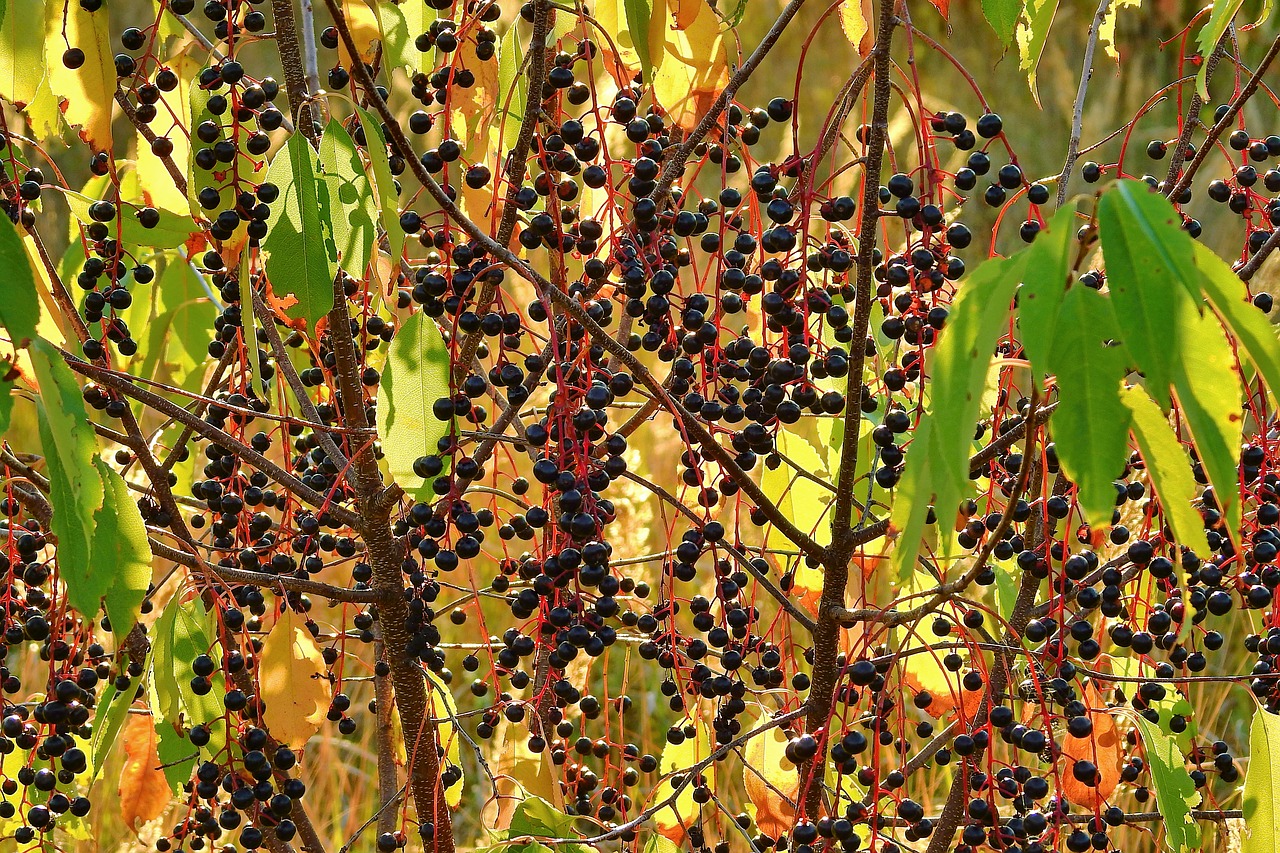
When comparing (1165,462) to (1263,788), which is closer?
(1165,462)

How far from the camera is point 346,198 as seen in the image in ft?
3.32

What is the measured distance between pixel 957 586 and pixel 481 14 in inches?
29.3

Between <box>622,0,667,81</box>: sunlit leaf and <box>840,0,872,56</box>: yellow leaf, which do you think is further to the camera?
<box>840,0,872,56</box>: yellow leaf

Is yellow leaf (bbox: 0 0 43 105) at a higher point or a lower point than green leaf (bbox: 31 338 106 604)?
higher

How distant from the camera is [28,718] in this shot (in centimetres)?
146

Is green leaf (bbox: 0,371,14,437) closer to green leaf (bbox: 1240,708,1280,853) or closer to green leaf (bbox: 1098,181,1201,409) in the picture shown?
green leaf (bbox: 1098,181,1201,409)

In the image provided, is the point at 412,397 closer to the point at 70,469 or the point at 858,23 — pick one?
the point at 70,469

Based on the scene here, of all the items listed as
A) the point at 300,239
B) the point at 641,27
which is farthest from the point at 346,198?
the point at 641,27

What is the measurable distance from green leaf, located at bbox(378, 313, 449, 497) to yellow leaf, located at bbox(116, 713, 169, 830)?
0.57 meters

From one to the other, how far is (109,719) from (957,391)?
860mm

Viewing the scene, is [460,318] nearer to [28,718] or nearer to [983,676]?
[983,676]

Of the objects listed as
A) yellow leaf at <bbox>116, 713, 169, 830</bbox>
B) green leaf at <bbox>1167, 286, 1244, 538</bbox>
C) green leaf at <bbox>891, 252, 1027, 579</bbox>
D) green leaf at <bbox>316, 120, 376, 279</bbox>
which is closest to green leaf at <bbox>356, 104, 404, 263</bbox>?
green leaf at <bbox>316, 120, 376, 279</bbox>

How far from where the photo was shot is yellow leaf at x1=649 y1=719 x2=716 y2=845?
52.5 inches

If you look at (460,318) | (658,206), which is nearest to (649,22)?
(658,206)
